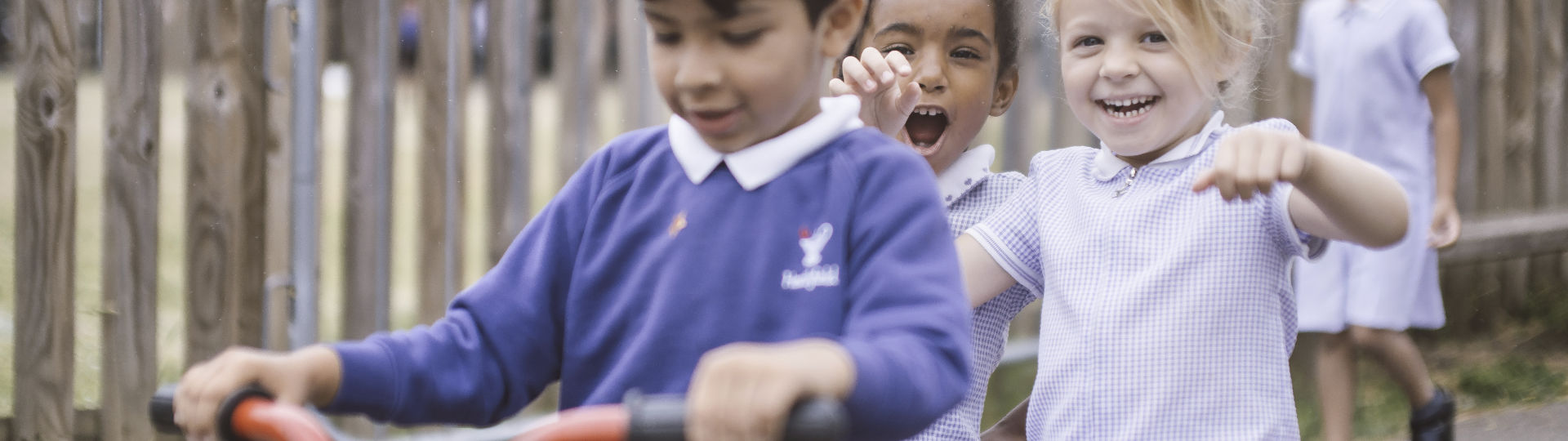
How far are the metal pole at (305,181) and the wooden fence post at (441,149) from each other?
35 cm

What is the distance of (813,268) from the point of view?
5.14ft

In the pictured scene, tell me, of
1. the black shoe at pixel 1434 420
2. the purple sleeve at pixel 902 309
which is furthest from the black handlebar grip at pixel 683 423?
the black shoe at pixel 1434 420

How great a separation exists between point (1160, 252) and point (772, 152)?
2.42 ft

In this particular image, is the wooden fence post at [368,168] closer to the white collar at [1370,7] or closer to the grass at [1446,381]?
the grass at [1446,381]

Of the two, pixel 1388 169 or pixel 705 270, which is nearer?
pixel 705 270

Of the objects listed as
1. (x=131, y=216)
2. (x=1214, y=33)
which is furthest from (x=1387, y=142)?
(x=131, y=216)

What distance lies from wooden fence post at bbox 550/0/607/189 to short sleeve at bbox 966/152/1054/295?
2.49 metres

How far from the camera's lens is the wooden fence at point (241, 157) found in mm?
3902

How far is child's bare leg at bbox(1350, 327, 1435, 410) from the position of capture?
4398mm

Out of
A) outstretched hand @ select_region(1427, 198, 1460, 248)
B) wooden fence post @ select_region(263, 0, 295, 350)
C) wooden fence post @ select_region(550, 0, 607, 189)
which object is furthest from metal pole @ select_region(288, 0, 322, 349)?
outstretched hand @ select_region(1427, 198, 1460, 248)

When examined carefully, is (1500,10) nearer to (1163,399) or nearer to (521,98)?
(521,98)

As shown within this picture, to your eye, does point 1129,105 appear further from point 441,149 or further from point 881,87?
point 441,149

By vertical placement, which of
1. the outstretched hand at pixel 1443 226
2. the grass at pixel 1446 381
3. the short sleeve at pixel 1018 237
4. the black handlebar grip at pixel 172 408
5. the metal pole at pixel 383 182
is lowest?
the grass at pixel 1446 381

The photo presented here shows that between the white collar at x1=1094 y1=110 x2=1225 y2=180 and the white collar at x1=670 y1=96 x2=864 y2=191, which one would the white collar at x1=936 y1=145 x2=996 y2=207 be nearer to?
the white collar at x1=1094 y1=110 x2=1225 y2=180
